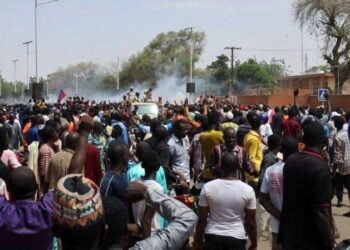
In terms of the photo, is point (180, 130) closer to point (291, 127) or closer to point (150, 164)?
point (150, 164)

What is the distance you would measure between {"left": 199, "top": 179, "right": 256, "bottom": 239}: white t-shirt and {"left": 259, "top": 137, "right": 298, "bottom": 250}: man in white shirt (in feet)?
1.70

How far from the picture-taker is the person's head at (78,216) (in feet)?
9.12

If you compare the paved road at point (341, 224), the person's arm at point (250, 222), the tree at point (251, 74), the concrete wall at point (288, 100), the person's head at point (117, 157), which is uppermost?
the tree at point (251, 74)

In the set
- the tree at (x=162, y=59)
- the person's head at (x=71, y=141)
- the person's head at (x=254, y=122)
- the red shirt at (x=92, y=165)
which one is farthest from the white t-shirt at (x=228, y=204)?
the tree at (x=162, y=59)

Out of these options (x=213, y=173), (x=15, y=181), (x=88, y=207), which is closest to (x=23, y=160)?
(x=213, y=173)

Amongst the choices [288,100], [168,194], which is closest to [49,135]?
[168,194]

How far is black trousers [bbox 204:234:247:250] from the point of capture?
19.5 feet

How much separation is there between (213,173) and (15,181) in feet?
14.7

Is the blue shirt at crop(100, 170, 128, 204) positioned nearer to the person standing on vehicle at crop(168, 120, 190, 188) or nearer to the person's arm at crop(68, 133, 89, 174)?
the person's arm at crop(68, 133, 89, 174)

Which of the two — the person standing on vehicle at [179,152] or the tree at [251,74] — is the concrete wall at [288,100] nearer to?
the person standing on vehicle at [179,152]

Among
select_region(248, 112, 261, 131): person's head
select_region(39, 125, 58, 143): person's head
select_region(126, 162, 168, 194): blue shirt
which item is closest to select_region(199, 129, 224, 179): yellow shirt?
select_region(248, 112, 261, 131): person's head

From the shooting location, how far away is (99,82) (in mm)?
114750

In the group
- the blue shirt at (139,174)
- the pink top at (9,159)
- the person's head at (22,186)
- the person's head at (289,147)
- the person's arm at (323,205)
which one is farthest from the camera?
the pink top at (9,159)

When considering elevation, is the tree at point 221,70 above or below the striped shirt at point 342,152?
above
